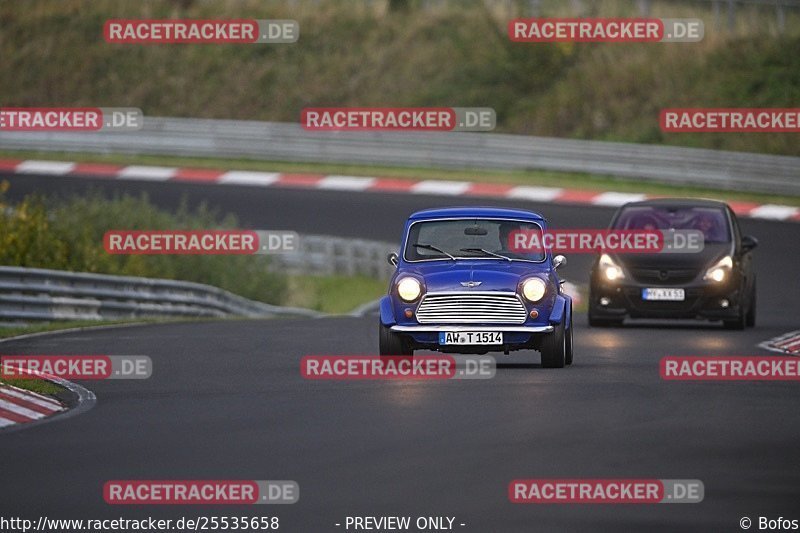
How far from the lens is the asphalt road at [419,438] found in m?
9.75

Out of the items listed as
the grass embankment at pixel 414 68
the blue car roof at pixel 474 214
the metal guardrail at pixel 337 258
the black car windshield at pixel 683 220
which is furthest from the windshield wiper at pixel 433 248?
the grass embankment at pixel 414 68

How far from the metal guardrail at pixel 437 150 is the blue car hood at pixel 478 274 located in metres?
23.8

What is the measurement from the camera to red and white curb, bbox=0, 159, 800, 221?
3975 centimetres

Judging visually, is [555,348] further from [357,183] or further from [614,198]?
[357,183]

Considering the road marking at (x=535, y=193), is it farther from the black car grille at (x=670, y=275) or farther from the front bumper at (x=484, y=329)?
the front bumper at (x=484, y=329)

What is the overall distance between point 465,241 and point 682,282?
198 inches

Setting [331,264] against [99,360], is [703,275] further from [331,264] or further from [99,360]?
[331,264]

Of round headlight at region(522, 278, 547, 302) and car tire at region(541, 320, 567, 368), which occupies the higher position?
round headlight at region(522, 278, 547, 302)

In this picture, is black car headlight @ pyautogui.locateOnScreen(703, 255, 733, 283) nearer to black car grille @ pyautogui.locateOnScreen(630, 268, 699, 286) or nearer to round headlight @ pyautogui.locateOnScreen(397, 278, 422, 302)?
black car grille @ pyautogui.locateOnScreen(630, 268, 699, 286)

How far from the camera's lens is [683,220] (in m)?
22.7

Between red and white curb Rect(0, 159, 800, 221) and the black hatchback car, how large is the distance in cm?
1587

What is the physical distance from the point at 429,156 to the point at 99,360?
2722cm

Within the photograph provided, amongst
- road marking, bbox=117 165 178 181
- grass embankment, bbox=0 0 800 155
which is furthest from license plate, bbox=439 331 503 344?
grass embankment, bbox=0 0 800 155

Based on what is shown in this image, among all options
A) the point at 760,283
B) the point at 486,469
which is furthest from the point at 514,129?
the point at 486,469
